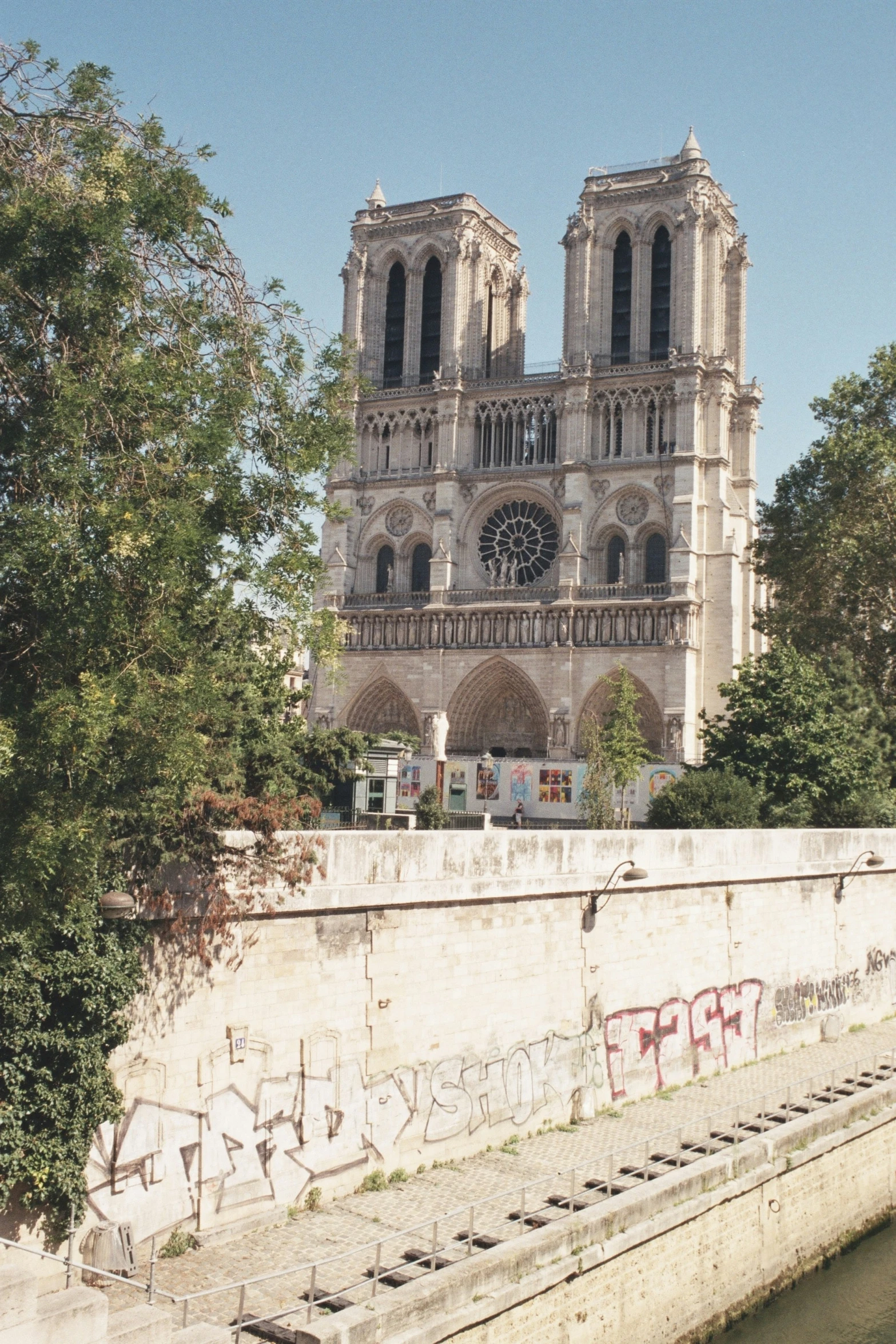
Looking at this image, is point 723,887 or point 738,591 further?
point 738,591

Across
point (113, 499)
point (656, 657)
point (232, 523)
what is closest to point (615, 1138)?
point (232, 523)

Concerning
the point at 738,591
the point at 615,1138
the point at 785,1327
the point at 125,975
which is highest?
the point at 738,591

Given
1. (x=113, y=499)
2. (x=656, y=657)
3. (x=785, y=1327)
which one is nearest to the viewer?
(x=113, y=499)

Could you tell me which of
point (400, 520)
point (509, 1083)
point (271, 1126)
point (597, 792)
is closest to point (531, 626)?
point (400, 520)

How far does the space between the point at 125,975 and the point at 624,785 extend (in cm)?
2096

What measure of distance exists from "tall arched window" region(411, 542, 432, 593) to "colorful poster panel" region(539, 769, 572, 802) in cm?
1470

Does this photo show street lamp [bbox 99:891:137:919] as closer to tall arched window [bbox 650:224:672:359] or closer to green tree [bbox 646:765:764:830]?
green tree [bbox 646:765:764:830]

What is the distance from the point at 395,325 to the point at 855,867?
31.0 metres

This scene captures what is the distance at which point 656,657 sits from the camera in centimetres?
3816

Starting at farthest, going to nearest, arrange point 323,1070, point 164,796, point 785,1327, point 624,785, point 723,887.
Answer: point 624,785, point 723,887, point 785,1327, point 323,1070, point 164,796

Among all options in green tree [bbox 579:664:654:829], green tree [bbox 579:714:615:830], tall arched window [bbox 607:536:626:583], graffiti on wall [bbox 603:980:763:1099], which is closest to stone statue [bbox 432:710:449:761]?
tall arched window [bbox 607:536:626:583]

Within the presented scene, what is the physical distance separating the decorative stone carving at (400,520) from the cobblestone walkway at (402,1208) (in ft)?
96.6

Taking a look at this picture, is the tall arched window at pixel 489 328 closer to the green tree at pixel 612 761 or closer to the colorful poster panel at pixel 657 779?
the green tree at pixel 612 761

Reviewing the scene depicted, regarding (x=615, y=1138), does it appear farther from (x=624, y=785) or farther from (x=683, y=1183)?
(x=624, y=785)
